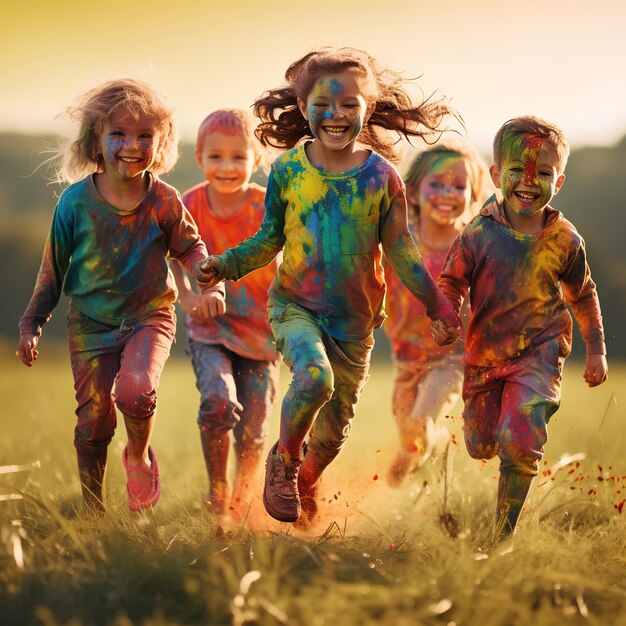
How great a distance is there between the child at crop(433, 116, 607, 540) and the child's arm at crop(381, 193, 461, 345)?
0.25ft

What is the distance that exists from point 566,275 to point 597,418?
5.06 m

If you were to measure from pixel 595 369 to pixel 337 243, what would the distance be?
1.39m

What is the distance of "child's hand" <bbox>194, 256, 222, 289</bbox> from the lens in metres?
5.32

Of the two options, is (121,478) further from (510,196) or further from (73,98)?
(510,196)

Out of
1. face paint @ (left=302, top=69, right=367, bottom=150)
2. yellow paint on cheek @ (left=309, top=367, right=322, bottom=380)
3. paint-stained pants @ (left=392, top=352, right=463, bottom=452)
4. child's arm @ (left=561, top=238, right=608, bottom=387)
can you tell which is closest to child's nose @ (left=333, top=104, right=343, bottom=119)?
face paint @ (left=302, top=69, right=367, bottom=150)

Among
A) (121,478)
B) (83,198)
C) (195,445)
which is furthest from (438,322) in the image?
(195,445)

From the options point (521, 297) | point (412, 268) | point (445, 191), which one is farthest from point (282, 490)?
point (445, 191)

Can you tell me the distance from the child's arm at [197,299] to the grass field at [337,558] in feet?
3.33

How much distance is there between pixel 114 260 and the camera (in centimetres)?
561

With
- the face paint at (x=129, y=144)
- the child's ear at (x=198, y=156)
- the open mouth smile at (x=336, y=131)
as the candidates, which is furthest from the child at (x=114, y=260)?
the open mouth smile at (x=336, y=131)

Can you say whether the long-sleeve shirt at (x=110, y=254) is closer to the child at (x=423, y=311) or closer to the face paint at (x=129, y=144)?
the face paint at (x=129, y=144)

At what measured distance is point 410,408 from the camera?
7.18 metres

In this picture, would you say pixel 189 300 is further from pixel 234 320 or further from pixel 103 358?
pixel 103 358

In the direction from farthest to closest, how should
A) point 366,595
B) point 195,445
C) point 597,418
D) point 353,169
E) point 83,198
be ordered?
point 597,418 < point 195,445 < point 83,198 < point 353,169 < point 366,595
